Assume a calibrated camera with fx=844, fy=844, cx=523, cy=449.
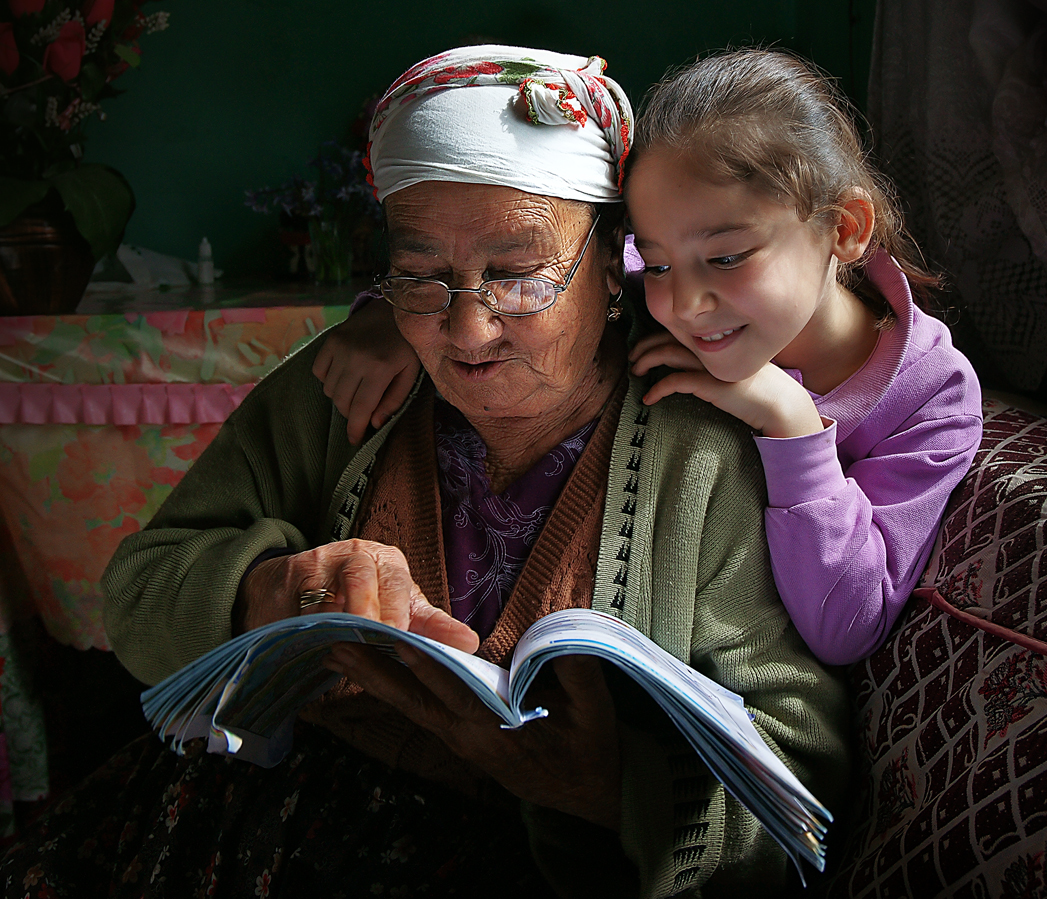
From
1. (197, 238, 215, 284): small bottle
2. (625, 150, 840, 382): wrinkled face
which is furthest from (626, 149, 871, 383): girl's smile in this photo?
(197, 238, 215, 284): small bottle

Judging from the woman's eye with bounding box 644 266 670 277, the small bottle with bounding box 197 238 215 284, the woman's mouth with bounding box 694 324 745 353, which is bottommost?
the small bottle with bounding box 197 238 215 284

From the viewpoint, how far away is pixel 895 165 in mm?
1776

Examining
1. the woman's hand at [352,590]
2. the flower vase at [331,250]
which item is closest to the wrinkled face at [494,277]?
the woman's hand at [352,590]

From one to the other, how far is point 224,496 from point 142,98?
2607 millimetres

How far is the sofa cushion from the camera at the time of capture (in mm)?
841

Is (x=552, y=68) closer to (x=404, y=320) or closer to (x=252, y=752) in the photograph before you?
(x=404, y=320)

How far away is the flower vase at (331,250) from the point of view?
298cm

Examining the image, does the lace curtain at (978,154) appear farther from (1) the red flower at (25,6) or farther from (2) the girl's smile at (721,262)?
(1) the red flower at (25,6)

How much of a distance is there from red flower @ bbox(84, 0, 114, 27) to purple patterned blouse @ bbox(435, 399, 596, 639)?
Answer: 5.52ft

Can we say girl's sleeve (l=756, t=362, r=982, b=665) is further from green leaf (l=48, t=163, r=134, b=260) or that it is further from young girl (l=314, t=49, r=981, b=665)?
green leaf (l=48, t=163, r=134, b=260)

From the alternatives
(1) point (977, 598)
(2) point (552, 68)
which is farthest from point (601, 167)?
(1) point (977, 598)

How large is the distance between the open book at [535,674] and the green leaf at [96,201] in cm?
172

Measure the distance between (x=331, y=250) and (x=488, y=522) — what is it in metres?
2.06

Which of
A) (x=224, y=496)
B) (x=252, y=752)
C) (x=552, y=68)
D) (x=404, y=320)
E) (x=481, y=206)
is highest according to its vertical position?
(x=552, y=68)
